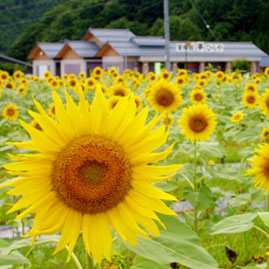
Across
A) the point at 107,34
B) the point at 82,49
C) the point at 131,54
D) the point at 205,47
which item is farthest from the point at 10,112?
the point at 107,34

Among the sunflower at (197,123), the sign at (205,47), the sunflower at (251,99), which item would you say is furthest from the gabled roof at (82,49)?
the sunflower at (197,123)

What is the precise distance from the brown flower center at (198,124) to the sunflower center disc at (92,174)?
1.83m

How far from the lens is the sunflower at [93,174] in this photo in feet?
3.13

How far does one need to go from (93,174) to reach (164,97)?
223cm

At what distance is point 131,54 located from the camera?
30.8 meters

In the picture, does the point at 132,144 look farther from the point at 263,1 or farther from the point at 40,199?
the point at 263,1

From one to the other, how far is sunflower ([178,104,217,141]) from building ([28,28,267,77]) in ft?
73.5

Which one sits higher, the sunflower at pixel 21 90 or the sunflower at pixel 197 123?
the sunflower at pixel 197 123

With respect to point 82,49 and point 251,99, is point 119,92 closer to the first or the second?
point 251,99

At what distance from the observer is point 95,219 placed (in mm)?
990

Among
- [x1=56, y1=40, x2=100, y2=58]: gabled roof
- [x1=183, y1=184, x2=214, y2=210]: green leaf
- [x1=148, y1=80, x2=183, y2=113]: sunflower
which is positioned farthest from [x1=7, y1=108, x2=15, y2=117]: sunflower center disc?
[x1=56, y1=40, x2=100, y2=58]: gabled roof

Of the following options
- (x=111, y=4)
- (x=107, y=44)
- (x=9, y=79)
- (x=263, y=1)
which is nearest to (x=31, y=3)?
(x=111, y=4)

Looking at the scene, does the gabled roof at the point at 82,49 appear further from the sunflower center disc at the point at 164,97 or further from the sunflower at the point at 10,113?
the sunflower center disc at the point at 164,97

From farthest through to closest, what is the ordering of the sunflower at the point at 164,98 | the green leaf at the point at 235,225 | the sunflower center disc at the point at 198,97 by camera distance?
the sunflower center disc at the point at 198,97
the sunflower at the point at 164,98
the green leaf at the point at 235,225
